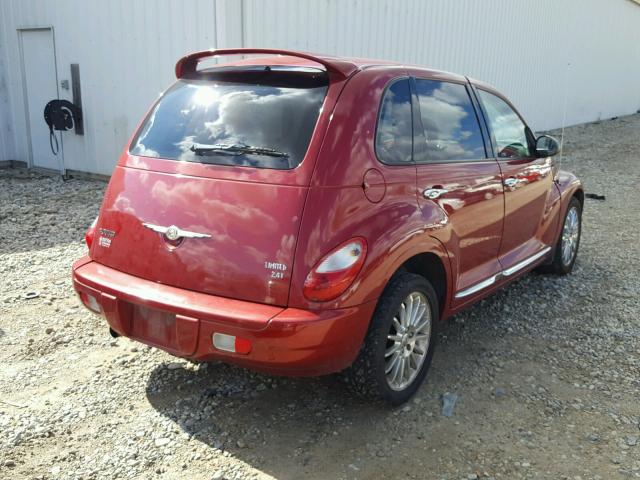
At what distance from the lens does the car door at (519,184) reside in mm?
4336

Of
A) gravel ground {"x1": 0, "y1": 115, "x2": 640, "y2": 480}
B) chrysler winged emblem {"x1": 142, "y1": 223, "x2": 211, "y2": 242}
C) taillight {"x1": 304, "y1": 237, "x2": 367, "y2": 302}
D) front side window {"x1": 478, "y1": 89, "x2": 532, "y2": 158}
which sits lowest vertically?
gravel ground {"x1": 0, "y1": 115, "x2": 640, "y2": 480}

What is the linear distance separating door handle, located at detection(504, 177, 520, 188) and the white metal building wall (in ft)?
15.6

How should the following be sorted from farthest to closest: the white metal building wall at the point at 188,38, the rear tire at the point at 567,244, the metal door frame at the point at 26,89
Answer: the metal door frame at the point at 26,89
the white metal building wall at the point at 188,38
the rear tire at the point at 567,244

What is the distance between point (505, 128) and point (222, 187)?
8.37ft

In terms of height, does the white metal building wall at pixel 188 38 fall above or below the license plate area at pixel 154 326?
above

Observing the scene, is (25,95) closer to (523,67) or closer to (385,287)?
(385,287)

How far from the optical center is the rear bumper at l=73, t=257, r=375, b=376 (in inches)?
Result: 107

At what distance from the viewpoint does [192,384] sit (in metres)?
3.59

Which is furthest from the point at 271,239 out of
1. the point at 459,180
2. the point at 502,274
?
the point at 502,274

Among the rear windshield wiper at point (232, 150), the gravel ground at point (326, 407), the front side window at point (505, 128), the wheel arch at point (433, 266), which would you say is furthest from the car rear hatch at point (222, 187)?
the front side window at point (505, 128)

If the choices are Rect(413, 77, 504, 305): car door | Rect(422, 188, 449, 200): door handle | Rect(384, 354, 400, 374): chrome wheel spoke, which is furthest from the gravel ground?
Rect(422, 188, 449, 200): door handle

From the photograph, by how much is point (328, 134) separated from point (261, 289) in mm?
831

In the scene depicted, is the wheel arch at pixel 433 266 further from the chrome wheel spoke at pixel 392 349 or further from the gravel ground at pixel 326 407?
the gravel ground at pixel 326 407

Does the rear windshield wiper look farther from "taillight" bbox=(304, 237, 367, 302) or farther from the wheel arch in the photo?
the wheel arch
